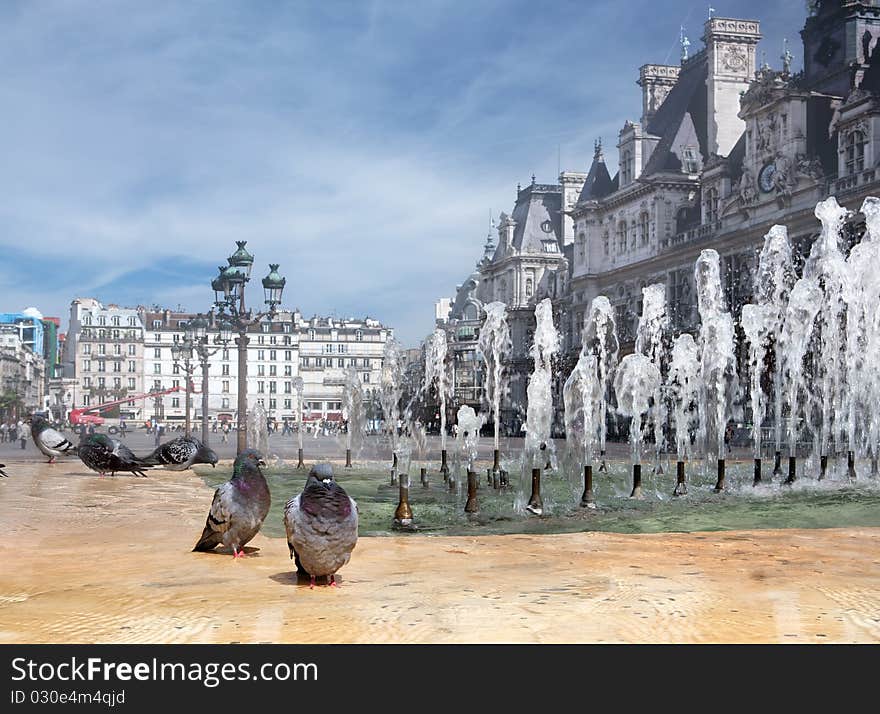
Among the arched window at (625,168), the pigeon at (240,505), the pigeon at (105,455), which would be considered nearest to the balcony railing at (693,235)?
the arched window at (625,168)

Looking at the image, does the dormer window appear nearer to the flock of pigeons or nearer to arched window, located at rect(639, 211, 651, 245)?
arched window, located at rect(639, 211, 651, 245)

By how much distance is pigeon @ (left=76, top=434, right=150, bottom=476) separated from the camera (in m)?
19.5

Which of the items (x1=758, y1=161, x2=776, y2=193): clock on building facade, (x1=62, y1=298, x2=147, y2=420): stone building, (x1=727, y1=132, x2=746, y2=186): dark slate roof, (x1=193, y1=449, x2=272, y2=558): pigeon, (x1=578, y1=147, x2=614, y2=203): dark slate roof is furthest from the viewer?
(x1=62, y1=298, x2=147, y2=420): stone building

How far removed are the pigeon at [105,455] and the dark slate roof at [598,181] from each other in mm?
43400

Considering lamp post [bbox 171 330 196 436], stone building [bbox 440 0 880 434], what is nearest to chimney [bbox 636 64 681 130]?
stone building [bbox 440 0 880 434]

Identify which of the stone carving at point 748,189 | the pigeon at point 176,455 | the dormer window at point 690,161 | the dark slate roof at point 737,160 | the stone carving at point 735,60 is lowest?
the pigeon at point 176,455

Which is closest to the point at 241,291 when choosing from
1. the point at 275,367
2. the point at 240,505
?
the point at 240,505

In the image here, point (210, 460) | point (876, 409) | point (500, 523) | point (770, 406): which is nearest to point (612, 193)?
point (770, 406)

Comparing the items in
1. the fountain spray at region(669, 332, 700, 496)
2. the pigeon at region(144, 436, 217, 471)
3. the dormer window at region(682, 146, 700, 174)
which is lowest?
the pigeon at region(144, 436, 217, 471)

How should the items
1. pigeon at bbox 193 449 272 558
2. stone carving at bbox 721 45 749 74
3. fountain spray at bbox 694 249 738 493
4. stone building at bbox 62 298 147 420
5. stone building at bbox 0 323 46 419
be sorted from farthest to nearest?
1. stone building at bbox 62 298 147 420
2. stone building at bbox 0 323 46 419
3. stone carving at bbox 721 45 749 74
4. fountain spray at bbox 694 249 738 493
5. pigeon at bbox 193 449 272 558

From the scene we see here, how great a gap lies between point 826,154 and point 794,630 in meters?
37.6

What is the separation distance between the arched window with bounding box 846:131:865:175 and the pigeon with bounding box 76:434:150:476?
28250mm

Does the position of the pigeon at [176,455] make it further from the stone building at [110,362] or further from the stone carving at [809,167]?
the stone building at [110,362]

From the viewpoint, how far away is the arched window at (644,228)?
5228cm
